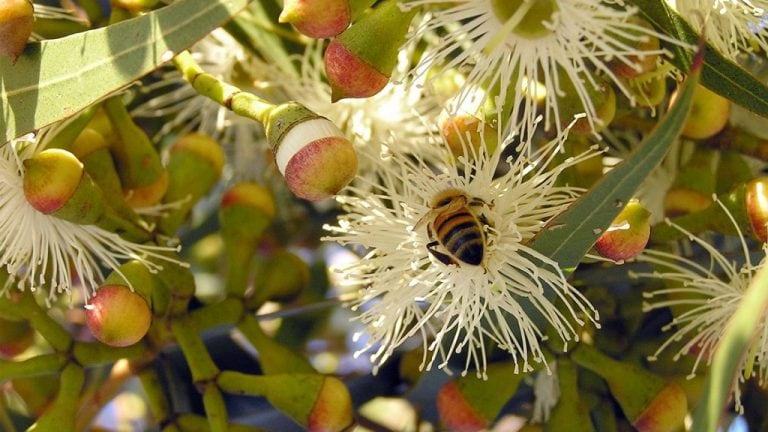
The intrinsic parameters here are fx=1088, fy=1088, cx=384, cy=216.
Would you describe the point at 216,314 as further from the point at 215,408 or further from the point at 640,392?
the point at 640,392

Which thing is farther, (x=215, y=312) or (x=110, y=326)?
(x=215, y=312)

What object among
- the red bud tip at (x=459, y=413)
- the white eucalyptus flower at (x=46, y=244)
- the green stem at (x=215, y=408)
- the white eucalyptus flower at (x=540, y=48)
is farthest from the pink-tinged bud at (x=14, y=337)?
the white eucalyptus flower at (x=540, y=48)

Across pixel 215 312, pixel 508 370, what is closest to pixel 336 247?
pixel 215 312

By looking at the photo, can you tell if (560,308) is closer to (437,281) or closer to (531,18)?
(437,281)

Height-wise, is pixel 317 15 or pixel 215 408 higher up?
pixel 317 15

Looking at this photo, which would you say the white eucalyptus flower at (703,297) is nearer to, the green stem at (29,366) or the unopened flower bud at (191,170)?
the unopened flower bud at (191,170)

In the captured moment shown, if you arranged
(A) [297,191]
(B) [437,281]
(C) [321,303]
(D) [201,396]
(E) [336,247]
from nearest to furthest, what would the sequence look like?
(A) [297,191]
(B) [437,281]
(D) [201,396]
(C) [321,303]
(E) [336,247]

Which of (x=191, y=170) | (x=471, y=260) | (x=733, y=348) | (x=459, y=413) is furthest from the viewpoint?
(x=191, y=170)

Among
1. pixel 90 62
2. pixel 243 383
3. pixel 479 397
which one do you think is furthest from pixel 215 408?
pixel 90 62
